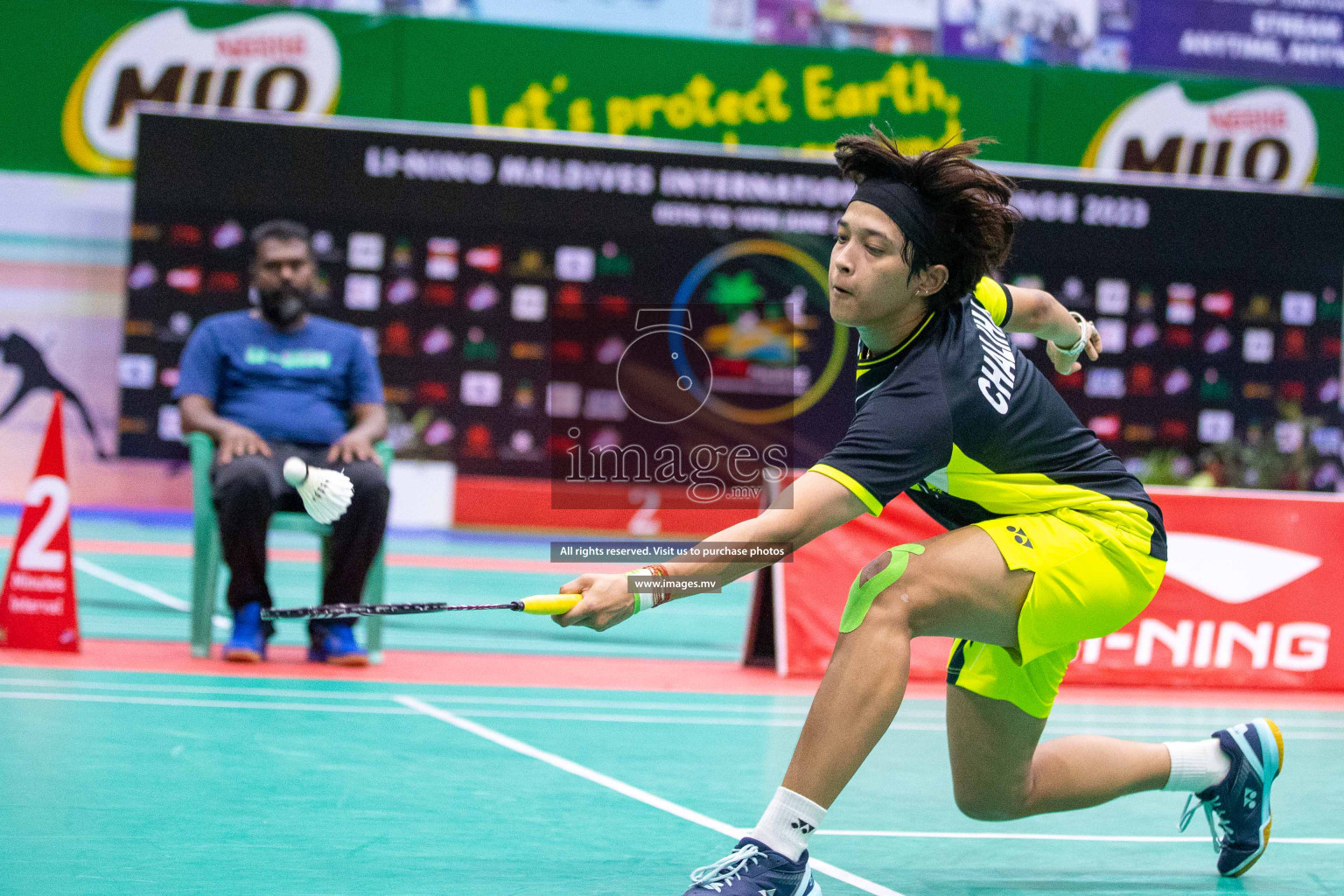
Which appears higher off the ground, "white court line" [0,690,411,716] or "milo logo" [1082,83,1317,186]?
"milo logo" [1082,83,1317,186]

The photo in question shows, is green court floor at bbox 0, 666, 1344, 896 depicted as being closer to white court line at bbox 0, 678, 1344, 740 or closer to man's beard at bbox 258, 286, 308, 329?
white court line at bbox 0, 678, 1344, 740

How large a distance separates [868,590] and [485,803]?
1425 millimetres

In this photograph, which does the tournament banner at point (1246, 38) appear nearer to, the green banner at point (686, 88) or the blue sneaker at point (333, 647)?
the green banner at point (686, 88)

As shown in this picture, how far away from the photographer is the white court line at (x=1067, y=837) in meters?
3.69

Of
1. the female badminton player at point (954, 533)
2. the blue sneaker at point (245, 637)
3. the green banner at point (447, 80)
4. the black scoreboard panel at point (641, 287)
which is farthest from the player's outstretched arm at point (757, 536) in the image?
the green banner at point (447, 80)

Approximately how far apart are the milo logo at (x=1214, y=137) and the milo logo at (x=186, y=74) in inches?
308

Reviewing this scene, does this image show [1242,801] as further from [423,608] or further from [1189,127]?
[1189,127]

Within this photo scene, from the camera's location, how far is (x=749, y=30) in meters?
14.5

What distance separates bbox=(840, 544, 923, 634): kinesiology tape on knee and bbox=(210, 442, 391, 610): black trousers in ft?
10.7

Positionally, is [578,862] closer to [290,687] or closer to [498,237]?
[290,687]

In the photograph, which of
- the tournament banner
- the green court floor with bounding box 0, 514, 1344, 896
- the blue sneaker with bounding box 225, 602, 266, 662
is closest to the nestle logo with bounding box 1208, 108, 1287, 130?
the tournament banner

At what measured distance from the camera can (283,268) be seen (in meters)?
6.16

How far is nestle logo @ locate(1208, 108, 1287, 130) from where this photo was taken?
15336 millimetres

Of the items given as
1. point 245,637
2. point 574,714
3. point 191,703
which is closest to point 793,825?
point 574,714
